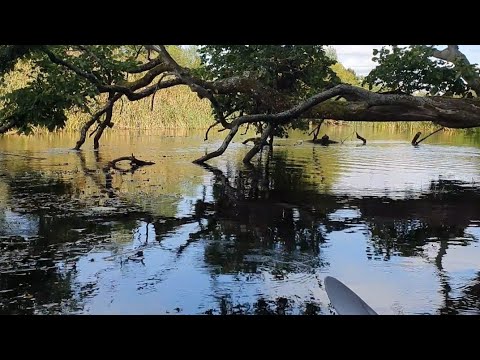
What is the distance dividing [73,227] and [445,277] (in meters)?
3.98

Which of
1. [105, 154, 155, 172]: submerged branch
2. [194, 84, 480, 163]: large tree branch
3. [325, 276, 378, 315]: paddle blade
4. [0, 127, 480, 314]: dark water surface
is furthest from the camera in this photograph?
[105, 154, 155, 172]: submerged branch

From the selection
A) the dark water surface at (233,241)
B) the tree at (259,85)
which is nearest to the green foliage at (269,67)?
the tree at (259,85)

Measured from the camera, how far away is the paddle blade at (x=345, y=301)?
138 inches

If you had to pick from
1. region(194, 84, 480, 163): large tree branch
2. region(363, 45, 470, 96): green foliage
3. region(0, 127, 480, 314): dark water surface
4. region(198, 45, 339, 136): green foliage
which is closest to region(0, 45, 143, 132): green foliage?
region(0, 127, 480, 314): dark water surface

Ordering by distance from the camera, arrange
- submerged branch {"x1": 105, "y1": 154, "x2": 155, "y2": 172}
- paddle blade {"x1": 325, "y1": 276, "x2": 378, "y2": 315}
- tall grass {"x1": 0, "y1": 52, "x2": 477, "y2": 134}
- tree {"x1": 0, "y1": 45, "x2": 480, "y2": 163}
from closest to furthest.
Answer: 1. paddle blade {"x1": 325, "y1": 276, "x2": 378, "y2": 315}
2. tree {"x1": 0, "y1": 45, "x2": 480, "y2": 163}
3. submerged branch {"x1": 105, "y1": 154, "x2": 155, "y2": 172}
4. tall grass {"x1": 0, "y1": 52, "x2": 477, "y2": 134}

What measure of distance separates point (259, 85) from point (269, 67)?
85.5 inches

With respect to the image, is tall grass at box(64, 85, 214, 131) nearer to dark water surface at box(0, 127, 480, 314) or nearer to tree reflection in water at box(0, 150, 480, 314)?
dark water surface at box(0, 127, 480, 314)

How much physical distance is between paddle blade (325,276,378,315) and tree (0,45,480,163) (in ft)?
20.3

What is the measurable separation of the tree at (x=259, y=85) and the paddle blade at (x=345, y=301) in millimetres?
6196

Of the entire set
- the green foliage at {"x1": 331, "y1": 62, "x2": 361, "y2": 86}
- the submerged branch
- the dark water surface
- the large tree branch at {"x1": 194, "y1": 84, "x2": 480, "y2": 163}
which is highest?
the green foliage at {"x1": 331, "y1": 62, "x2": 361, "y2": 86}

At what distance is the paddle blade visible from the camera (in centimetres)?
350

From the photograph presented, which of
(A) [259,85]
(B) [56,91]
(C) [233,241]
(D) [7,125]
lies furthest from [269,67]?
(C) [233,241]

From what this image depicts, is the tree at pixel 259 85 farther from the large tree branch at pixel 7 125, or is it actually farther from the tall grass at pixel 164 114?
the tall grass at pixel 164 114

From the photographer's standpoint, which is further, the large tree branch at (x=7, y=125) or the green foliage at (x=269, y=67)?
the green foliage at (x=269, y=67)
